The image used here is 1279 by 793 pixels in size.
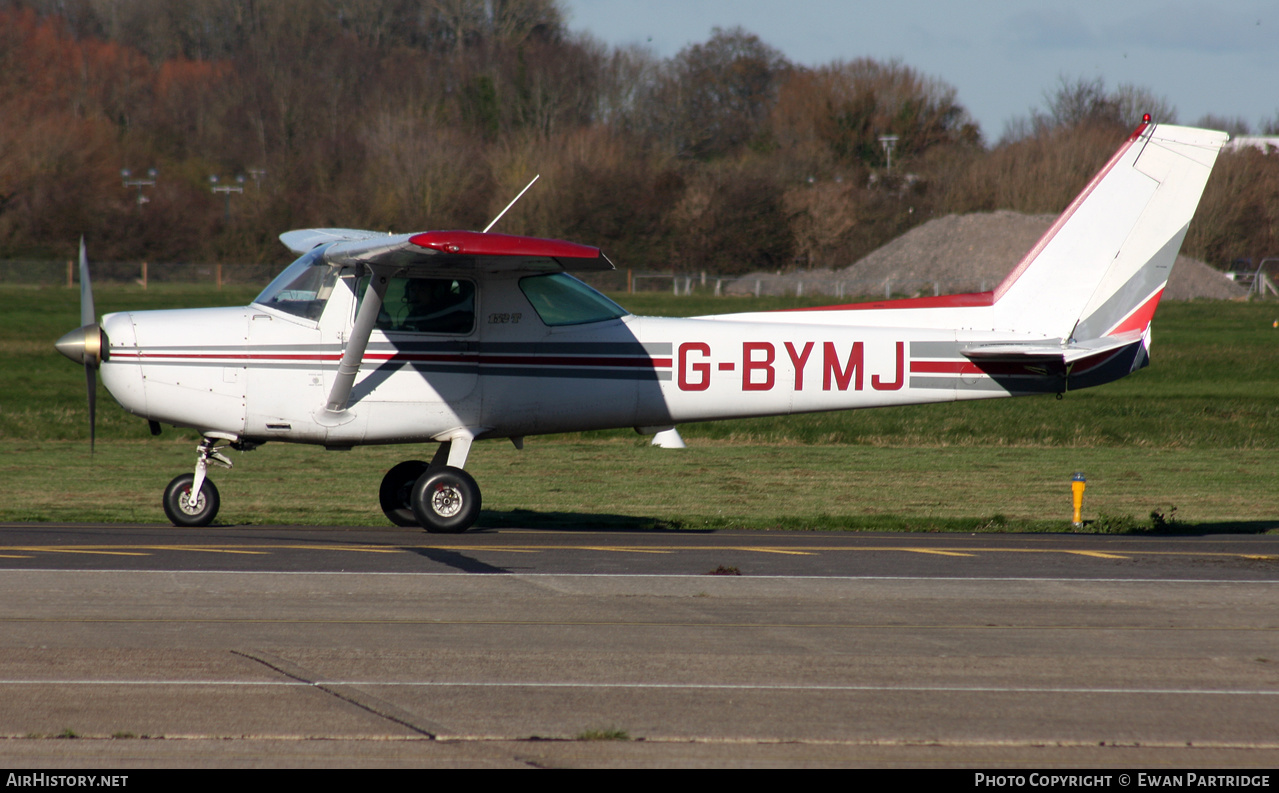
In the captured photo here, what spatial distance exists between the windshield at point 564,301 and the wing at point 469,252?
416mm

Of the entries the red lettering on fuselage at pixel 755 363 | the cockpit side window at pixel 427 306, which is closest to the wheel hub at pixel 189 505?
the cockpit side window at pixel 427 306

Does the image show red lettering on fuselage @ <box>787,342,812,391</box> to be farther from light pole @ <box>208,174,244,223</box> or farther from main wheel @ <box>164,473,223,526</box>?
light pole @ <box>208,174,244,223</box>

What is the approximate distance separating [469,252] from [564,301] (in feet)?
8.46

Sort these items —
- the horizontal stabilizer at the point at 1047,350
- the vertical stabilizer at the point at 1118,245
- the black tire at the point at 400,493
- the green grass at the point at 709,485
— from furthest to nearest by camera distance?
1. the green grass at the point at 709,485
2. the black tire at the point at 400,493
3. the vertical stabilizer at the point at 1118,245
4. the horizontal stabilizer at the point at 1047,350

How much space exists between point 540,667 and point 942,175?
290ft

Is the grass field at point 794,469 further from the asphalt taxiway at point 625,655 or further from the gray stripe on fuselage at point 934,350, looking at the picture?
the asphalt taxiway at point 625,655

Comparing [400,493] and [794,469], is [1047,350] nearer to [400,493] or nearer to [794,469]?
[400,493]

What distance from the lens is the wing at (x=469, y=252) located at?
33.4ft

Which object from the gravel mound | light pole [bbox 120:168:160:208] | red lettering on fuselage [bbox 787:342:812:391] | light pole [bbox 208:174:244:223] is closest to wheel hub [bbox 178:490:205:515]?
red lettering on fuselage [bbox 787:342:812:391]

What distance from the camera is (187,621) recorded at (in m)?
8.06

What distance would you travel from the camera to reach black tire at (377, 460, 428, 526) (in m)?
13.1

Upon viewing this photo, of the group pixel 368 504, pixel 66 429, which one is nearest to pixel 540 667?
pixel 368 504

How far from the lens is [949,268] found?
73.4 m
